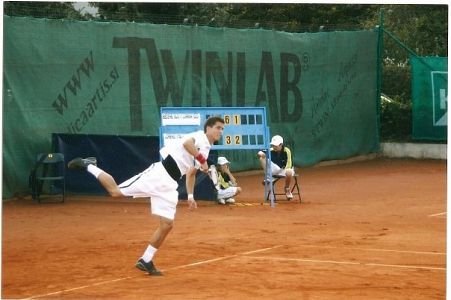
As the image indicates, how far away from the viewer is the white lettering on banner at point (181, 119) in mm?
15477

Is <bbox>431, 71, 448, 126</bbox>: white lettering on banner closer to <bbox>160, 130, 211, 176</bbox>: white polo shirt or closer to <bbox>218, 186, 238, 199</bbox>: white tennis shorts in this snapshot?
<bbox>218, 186, 238, 199</bbox>: white tennis shorts

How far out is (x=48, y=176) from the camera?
16.0m

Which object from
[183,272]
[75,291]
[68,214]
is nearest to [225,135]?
[68,214]

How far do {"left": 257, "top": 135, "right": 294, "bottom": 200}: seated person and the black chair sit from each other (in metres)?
2.92

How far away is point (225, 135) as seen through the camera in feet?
51.5

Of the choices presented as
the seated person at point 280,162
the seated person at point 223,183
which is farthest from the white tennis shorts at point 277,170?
the seated person at point 223,183

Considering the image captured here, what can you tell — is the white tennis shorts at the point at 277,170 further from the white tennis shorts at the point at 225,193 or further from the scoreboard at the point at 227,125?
the white tennis shorts at the point at 225,193

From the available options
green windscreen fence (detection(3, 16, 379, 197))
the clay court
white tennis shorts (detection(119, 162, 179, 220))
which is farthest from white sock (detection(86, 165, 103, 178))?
green windscreen fence (detection(3, 16, 379, 197))

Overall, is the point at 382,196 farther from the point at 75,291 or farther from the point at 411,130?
the point at 75,291

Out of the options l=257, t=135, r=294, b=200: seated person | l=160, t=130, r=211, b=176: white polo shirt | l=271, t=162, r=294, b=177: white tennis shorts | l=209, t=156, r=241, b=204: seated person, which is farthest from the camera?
l=271, t=162, r=294, b=177: white tennis shorts

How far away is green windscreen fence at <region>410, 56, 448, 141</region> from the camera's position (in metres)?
23.3

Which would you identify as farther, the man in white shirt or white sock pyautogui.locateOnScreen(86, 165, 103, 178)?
white sock pyautogui.locateOnScreen(86, 165, 103, 178)

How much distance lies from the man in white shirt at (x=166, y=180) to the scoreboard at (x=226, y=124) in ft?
18.6

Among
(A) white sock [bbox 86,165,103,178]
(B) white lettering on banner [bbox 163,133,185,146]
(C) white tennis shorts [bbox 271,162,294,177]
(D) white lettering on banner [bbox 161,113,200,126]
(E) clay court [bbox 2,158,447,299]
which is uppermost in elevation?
(D) white lettering on banner [bbox 161,113,200,126]
